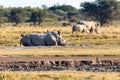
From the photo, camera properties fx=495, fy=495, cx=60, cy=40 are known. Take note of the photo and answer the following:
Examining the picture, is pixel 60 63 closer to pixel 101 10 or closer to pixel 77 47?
pixel 77 47

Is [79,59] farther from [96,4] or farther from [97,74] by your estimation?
[96,4]

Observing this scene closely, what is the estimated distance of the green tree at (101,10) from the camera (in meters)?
76.4

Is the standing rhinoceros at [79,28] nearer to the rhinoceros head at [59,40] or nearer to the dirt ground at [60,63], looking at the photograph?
the rhinoceros head at [59,40]

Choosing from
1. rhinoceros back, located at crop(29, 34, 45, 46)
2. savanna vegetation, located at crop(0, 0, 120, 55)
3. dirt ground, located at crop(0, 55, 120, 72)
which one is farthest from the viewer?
savanna vegetation, located at crop(0, 0, 120, 55)

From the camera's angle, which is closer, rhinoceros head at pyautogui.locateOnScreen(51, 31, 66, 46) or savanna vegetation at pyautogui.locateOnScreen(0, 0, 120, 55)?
rhinoceros head at pyautogui.locateOnScreen(51, 31, 66, 46)

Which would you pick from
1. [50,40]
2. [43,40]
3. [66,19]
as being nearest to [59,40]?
[50,40]

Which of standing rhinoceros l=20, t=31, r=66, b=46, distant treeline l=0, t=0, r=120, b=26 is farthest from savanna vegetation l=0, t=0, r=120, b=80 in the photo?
standing rhinoceros l=20, t=31, r=66, b=46

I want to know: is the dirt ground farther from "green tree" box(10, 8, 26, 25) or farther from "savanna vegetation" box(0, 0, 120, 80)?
"green tree" box(10, 8, 26, 25)

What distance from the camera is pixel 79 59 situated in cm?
2444

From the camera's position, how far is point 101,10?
77000 mm

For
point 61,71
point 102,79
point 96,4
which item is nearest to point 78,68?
point 61,71

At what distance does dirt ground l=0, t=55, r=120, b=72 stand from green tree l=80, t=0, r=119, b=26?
51.3 metres

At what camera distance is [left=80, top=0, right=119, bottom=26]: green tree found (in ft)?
251

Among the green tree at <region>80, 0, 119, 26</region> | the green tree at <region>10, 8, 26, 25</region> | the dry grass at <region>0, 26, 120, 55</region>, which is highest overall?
the dry grass at <region>0, 26, 120, 55</region>
